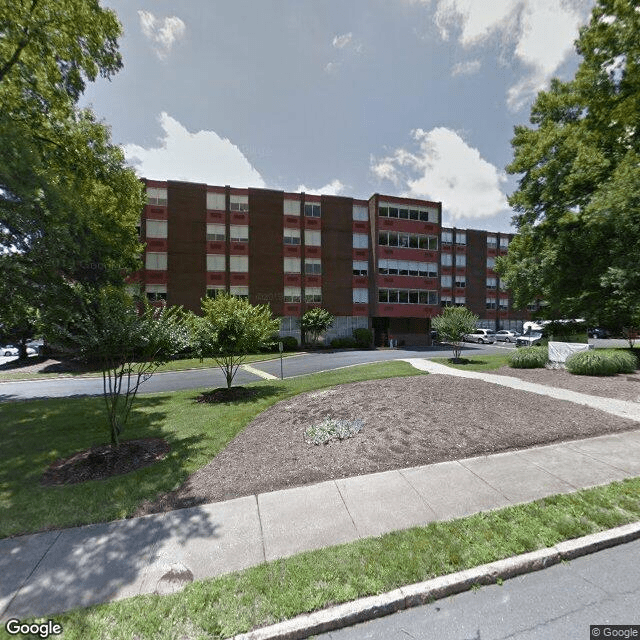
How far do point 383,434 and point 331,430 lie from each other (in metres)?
1.18

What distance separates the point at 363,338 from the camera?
34969mm

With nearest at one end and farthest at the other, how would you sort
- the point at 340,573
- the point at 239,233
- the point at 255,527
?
the point at 340,573, the point at 255,527, the point at 239,233

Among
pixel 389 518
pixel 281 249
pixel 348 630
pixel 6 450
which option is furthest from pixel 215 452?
pixel 281 249

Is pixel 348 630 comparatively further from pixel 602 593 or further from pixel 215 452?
pixel 215 452

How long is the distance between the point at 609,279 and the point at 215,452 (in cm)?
1779

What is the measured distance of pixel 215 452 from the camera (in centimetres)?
645

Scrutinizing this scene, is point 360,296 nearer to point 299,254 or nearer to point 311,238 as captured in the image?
point 299,254

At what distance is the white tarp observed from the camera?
13680 millimetres

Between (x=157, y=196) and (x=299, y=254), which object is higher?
(x=157, y=196)

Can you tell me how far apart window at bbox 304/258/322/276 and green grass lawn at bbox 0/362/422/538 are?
23897 mm

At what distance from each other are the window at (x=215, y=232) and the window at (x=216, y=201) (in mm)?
1896

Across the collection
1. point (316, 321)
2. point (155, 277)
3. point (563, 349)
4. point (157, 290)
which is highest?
point (155, 277)

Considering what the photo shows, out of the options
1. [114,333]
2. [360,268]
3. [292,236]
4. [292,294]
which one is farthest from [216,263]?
[114,333]

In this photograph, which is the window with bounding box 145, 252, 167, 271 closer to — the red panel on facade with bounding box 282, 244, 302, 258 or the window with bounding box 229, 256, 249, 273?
the window with bounding box 229, 256, 249, 273
